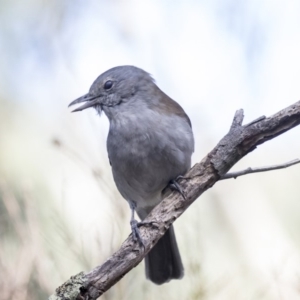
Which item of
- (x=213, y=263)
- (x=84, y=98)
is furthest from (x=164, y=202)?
(x=213, y=263)

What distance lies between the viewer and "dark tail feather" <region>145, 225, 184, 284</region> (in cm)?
441

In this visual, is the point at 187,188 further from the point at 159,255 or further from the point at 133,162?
the point at 159,255

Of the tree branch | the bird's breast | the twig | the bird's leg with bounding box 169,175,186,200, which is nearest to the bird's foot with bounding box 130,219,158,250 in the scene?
the tree branch

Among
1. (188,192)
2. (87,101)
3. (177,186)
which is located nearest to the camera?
(188,192)

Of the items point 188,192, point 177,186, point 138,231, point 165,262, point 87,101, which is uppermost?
point 87,101

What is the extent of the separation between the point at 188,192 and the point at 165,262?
1432 millimetres

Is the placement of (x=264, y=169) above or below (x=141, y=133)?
below

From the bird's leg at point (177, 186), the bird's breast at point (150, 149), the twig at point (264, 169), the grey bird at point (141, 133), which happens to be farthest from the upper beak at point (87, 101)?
the twig at point (264, 169)

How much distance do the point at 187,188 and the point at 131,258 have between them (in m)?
0.51

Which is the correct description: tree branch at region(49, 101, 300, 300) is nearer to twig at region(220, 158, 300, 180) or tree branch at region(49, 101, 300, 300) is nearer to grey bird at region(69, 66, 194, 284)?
twig at region(220, 158, 300, 180)

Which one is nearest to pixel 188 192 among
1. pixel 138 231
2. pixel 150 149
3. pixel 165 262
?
pixel 138 231

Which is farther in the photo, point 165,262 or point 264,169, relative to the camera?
point 165,262

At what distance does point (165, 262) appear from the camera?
4473mm

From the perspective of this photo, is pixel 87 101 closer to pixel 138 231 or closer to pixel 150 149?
pixel 150 149
